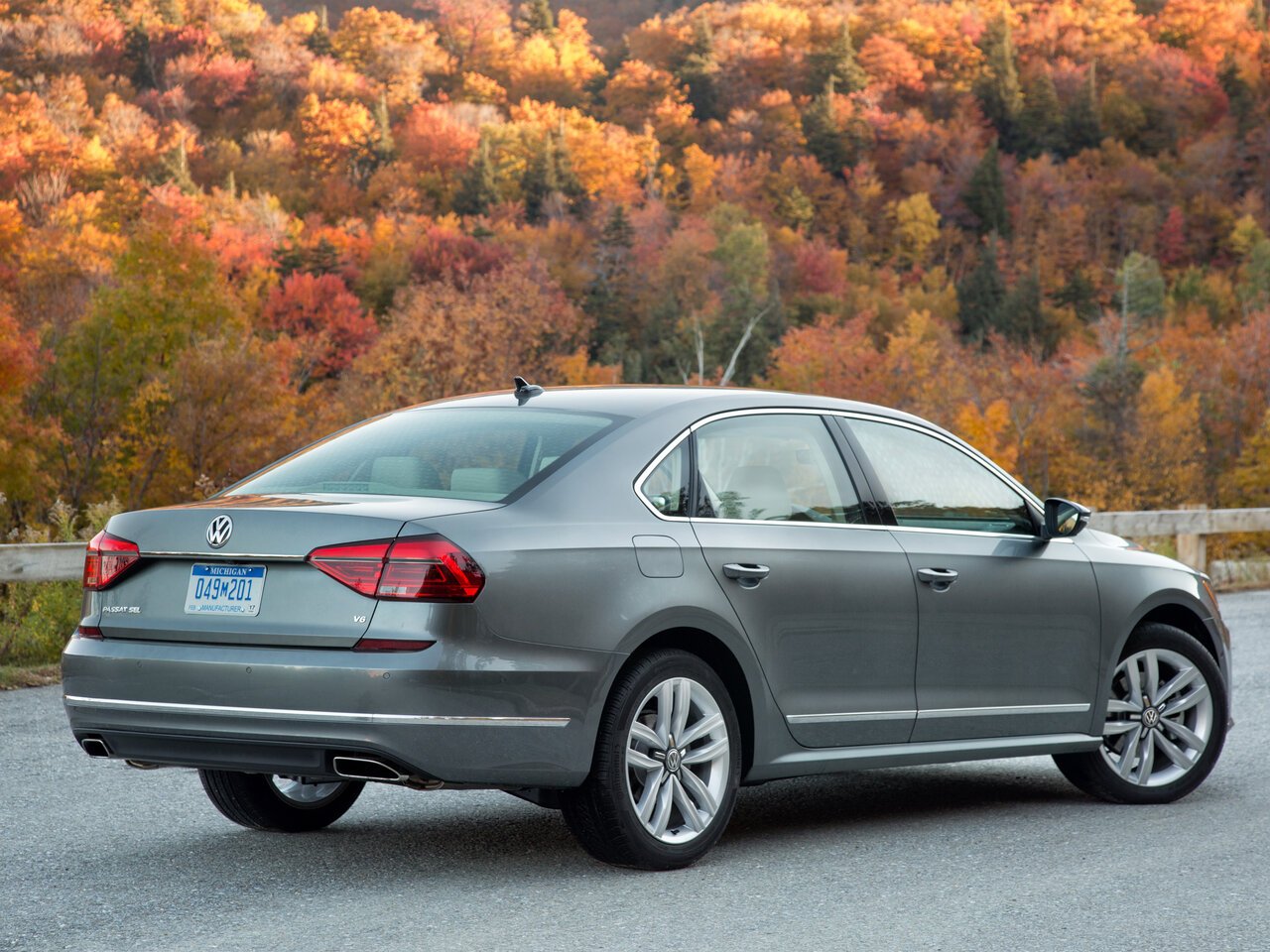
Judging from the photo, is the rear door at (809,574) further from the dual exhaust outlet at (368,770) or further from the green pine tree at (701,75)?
the green pine tree at (701,75)

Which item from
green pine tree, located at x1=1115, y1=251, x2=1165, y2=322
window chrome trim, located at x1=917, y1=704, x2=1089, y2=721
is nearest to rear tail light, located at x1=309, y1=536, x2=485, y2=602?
window chrome trim, located at x1=917, y1=704, x2=1089, y2=721

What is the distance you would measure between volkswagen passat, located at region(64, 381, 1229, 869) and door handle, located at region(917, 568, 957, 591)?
0.05 ft

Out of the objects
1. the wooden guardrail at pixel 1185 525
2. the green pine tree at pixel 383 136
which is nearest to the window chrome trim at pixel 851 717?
the wooden guardrail at pixel 1185 525

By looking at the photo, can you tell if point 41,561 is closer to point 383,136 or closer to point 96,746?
point 96,746

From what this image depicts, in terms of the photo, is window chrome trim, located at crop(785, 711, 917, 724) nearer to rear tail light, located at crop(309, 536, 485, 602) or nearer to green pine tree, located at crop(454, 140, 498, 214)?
rear tail light, located at crop(309, 536, 485, 602)

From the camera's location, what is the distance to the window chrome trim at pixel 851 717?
19.8 ft

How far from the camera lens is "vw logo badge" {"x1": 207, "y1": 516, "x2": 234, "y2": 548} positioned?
Result: 5332mm

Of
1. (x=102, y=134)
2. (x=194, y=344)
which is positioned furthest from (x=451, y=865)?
(x=102, y=134)

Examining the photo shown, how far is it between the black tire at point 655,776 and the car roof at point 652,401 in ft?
2.97

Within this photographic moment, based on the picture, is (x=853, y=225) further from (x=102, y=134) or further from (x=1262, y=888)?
(x=1262, y=888)

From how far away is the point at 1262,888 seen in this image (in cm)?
551

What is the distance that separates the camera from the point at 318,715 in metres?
5.05

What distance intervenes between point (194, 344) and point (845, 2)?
154149 mm

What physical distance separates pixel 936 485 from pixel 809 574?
0.99 meters
